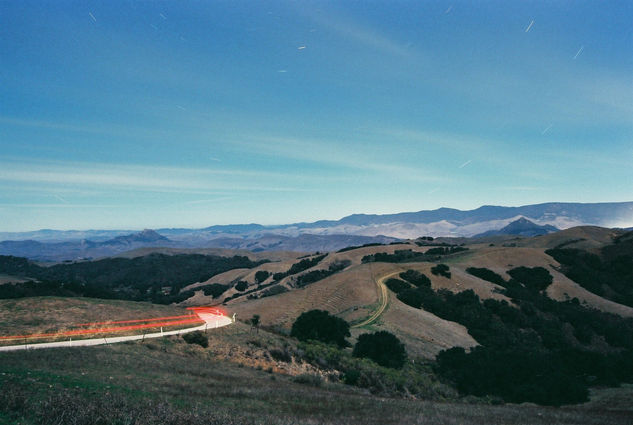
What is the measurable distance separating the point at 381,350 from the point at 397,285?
26.8 m

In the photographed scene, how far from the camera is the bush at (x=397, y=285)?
53819mm

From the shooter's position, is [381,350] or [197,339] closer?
[197,339]

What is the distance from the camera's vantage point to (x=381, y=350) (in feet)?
95.5

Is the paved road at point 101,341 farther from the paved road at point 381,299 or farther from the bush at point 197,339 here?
the paved road at point 381,299

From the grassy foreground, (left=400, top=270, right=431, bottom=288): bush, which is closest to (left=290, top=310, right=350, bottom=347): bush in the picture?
the grassy foreground

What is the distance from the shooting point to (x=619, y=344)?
46500 mm

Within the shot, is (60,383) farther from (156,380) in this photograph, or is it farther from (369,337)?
(369,337)

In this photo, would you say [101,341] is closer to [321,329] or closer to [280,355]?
[280,355]

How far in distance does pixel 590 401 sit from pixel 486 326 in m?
25.6

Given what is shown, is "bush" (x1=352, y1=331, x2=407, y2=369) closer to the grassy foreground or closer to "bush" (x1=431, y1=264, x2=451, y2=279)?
the grassy foreground

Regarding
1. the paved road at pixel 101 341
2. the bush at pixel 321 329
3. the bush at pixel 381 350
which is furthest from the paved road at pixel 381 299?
the paved road at pixel 101 341

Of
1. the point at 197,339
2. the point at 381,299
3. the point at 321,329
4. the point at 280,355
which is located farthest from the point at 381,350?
the point at 381,299

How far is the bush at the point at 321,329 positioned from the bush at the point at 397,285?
22.0 metres

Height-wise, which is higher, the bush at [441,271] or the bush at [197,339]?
the bush at [197,339]
